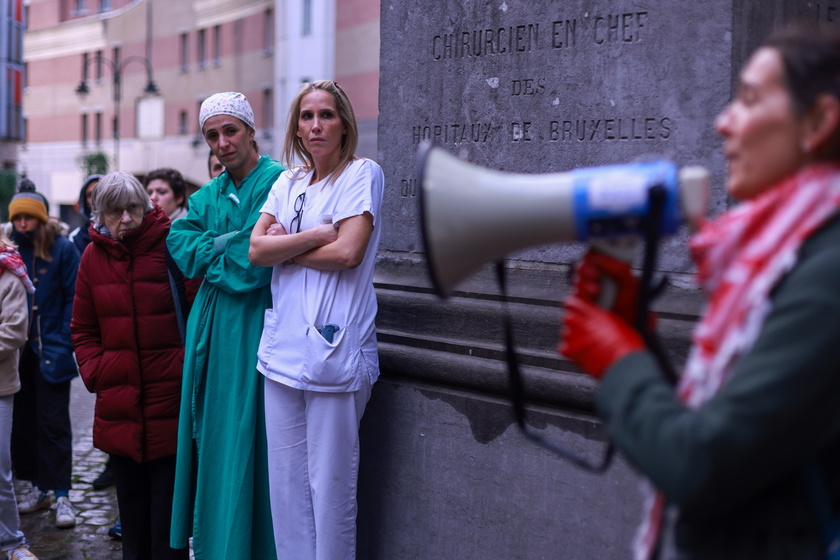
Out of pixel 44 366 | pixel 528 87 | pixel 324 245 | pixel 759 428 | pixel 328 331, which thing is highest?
pixel 528 87

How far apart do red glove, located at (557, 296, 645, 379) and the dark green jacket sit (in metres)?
0.03

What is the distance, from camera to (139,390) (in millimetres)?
4504

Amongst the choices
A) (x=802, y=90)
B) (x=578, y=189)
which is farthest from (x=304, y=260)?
(x=802, y=90)

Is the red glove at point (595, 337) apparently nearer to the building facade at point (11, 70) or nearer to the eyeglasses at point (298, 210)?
the eyeglasses at point (298, 210)

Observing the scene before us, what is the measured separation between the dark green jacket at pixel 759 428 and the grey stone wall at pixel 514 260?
153 cm

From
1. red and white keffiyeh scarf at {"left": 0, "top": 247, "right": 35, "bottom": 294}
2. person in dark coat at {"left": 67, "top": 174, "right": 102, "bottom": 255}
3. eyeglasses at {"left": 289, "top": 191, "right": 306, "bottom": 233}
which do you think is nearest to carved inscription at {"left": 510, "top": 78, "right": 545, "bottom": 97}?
eyeglasses at {"left": 289, "top": 191, "right": 306, "bottom": 233}

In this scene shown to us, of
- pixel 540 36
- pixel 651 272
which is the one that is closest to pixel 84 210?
pixel 540 36

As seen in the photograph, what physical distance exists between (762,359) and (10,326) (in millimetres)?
4383

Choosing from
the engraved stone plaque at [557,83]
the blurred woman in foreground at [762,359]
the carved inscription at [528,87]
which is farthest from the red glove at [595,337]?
the carved inscription at [528,87]

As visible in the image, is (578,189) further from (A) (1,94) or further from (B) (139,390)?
(A) (1,94)

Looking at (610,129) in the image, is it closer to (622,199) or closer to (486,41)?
(486,41)

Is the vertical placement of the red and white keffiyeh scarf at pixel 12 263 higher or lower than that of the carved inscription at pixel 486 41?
lower

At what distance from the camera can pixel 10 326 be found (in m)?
5.09

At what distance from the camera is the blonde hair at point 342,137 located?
12.9ft
